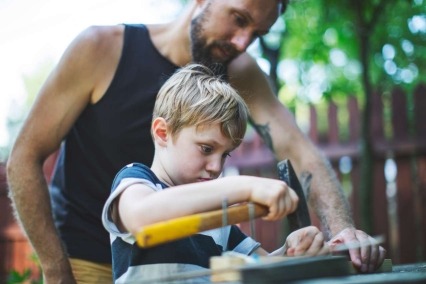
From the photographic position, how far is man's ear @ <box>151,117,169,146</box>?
2098mm

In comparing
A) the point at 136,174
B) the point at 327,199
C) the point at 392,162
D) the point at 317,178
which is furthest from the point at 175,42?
the point at 392,162

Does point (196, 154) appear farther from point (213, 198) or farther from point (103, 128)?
point (103, 128)

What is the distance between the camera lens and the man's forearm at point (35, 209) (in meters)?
2.66

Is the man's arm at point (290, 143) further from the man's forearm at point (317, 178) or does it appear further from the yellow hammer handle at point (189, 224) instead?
the yellow hammer handle at point (189, 224)

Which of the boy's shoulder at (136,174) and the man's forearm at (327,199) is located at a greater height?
the boy's shoulder at (136,174)

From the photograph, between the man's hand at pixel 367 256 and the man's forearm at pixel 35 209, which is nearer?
the man's hand at pixel 367 256

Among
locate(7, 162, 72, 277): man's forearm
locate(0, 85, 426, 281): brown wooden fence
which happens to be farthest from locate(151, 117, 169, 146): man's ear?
locate(0, 85, 426, 281): brown wooden fence

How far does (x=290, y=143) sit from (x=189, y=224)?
6.17ft

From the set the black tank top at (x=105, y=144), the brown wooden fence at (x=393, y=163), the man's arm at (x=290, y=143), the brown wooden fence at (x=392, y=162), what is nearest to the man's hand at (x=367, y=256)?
the man's arm at (x=290, y=143)

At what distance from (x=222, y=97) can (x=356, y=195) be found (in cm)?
515

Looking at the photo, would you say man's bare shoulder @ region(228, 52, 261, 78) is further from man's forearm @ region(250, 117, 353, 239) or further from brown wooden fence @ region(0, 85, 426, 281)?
brown wooden fence @ region(0, 85, 426, 281)

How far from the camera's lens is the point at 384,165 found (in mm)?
6699

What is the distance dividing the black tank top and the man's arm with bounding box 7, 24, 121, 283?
11cm

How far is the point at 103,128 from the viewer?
9.47 ft
